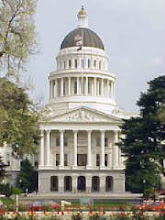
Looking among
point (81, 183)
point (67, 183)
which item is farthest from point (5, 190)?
point (67, 183)

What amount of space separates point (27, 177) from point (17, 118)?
214 ft

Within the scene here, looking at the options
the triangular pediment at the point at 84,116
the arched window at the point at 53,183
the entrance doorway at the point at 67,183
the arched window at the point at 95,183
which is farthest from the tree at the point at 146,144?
the arched window at the point at 53,183

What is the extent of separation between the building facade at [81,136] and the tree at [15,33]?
61.0m

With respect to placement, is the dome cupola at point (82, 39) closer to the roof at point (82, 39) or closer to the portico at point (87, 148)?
the roof at point (82, 39)

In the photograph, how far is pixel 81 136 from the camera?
343 ft

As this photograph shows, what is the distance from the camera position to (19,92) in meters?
36.8

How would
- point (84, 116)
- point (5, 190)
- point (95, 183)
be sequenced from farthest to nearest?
point (95, 183) → point (84, 116) → point (5, 190)

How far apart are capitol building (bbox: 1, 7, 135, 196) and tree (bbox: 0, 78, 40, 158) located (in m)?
57.8

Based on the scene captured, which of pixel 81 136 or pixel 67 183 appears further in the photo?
pixel 81 136

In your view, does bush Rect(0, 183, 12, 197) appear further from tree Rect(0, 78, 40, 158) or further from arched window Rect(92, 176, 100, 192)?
arched window Rect(92, 176, 100, 192)

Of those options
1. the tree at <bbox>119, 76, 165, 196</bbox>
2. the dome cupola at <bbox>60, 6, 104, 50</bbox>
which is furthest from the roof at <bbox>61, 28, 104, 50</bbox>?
the tree at <bbox>119, 76, 165, 196</bbox>

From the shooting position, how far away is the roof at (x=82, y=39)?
115250mm

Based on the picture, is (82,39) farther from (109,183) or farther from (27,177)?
(27,177)

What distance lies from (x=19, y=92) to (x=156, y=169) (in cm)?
2606
